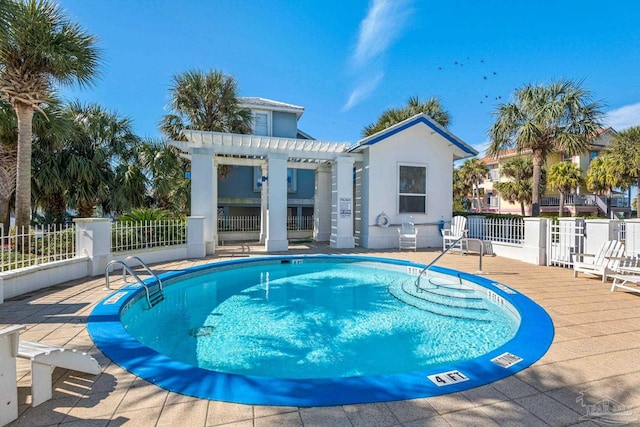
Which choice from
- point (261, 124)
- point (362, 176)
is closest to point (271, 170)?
point (362, 176)

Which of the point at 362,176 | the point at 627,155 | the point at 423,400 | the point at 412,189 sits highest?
the point at 627,155

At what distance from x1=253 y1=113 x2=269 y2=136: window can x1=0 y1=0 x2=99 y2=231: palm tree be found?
33.2 ft

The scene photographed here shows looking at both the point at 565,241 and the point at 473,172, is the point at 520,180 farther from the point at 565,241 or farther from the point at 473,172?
the point at 565,241

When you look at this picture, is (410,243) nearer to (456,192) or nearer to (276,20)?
(276,20)

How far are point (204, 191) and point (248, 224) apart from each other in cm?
599

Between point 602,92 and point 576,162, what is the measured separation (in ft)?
61.0

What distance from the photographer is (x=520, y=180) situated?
27.8m

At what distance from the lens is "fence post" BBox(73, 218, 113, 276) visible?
7.12m

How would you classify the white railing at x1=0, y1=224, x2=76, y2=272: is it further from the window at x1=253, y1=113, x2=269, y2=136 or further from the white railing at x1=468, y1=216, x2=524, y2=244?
the white railing at x1=468, y1=216, x2=524, y2=244

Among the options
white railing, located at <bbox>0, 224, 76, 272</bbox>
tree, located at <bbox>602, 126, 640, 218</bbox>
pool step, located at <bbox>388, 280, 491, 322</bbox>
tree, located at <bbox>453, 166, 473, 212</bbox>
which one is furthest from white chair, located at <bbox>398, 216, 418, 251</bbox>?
tree, located at <bbox>453, 166, 473, 212</bbox>

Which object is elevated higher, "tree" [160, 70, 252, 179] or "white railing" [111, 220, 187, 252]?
"tree" [160, 70, 252, 179]

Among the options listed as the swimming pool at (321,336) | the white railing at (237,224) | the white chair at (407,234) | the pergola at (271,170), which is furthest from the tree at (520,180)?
the swimming pool at (321,336)

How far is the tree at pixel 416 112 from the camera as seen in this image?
1750 cm

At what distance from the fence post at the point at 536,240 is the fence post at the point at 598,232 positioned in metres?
0.99
